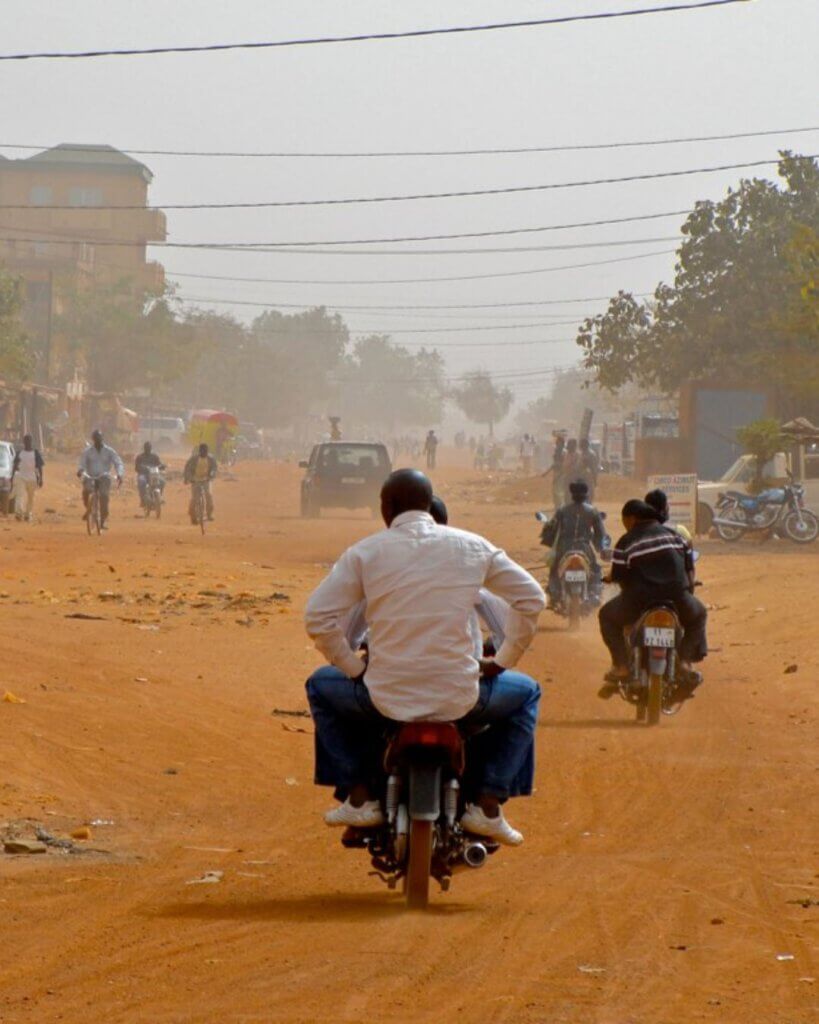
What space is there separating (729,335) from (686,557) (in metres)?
43.8

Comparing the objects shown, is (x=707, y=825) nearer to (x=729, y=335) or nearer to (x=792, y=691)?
(x=792, y=691)

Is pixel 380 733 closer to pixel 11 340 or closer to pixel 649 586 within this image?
pixel 649 586

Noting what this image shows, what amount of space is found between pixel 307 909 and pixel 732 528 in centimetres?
2704

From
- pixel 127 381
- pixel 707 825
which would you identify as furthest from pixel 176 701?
pixel 127 381

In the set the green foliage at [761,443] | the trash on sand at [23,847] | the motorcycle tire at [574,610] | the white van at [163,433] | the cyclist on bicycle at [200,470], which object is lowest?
the trash on sand at [23,847]

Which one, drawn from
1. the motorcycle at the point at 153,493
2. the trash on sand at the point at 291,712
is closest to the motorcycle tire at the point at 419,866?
the trash on sand at the point at 291,712

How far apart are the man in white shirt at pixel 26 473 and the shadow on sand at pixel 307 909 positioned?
93.4 ft

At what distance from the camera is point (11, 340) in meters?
67.4

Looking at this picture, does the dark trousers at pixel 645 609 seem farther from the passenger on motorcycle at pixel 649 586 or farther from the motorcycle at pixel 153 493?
the motorcycle at pixel 153 493

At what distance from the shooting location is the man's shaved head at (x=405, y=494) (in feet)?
22.1

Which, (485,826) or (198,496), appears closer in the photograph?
(485,826)

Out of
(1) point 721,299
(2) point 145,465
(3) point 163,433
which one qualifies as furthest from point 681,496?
(3) point 163,433

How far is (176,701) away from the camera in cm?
1308

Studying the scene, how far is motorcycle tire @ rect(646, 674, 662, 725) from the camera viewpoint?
1280cm
